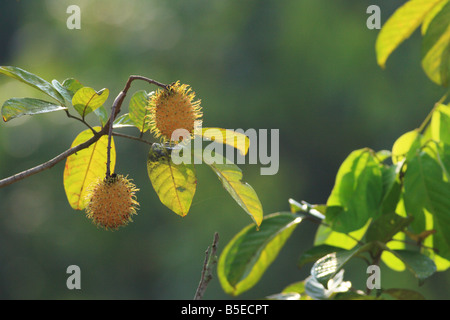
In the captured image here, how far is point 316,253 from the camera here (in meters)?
1.08

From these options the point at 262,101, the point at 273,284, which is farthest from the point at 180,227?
the point at 262,101

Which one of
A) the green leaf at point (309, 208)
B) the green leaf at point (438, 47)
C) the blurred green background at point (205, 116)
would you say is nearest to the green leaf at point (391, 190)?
the green leaf at point (309, 208)

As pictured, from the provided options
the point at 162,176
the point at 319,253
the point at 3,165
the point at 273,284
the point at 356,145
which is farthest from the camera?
the point at 356,145

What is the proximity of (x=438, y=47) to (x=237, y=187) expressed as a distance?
643 mm

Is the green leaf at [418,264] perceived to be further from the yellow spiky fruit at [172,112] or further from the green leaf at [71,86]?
the green leaf at [71,86]

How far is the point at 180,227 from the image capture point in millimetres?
7832

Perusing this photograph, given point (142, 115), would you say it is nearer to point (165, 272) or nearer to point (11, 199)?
point (165, 272)

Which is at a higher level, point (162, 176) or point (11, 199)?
point (162, 176)

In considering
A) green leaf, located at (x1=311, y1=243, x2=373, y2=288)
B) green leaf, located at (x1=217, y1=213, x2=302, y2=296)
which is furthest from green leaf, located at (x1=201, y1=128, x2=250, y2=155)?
green leaf, located at (x1=217, y1=213, x2=302, y2=296)

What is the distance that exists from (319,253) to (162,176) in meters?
0.48

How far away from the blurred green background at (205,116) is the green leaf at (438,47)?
5.69 m

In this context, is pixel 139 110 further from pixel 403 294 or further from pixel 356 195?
pixel 403 294

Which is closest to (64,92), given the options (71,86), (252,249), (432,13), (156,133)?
(71,86)

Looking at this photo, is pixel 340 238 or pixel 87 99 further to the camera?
pixel 340 238
